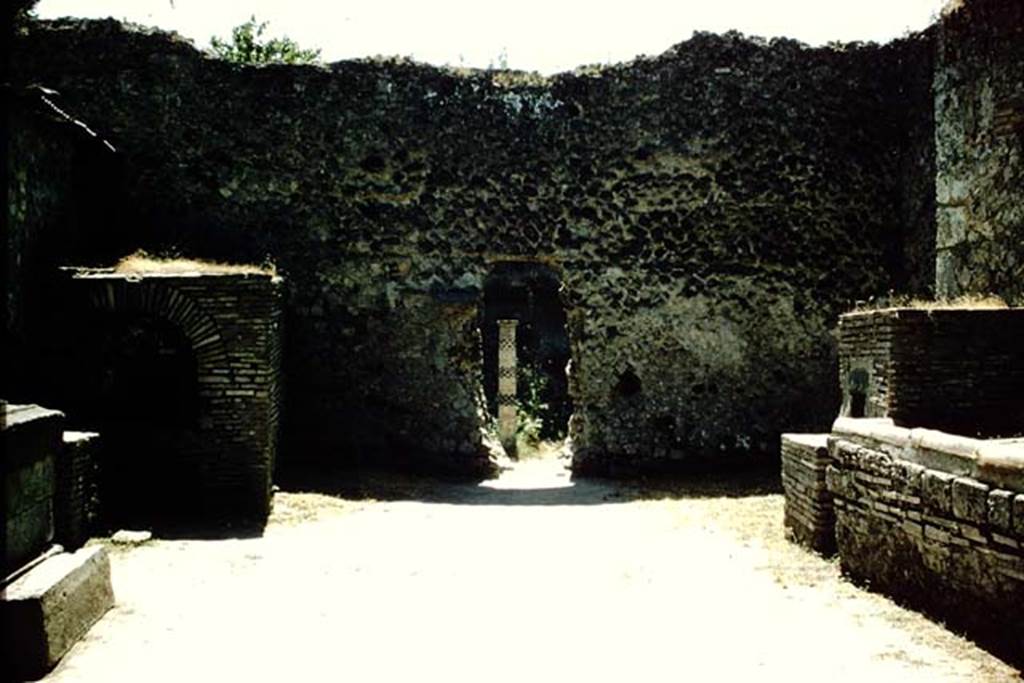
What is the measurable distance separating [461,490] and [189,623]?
569 centimetres

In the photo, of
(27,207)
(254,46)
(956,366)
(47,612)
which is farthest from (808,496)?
(254,46)

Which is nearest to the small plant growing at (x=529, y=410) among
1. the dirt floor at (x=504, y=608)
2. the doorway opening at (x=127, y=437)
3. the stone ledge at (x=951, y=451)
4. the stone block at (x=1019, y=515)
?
the dirt floor at (x=504, y=608)

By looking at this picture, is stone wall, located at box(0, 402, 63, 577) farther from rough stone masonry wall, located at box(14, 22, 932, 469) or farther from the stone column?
the stone column

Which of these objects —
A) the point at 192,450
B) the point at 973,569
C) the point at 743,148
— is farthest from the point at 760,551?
the point at 743,148

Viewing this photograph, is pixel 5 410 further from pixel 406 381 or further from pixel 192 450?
pixel 406 381

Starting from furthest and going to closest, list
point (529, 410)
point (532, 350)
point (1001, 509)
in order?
1. point (532, 350)
2. point (529, 410)
3. point (1001, 509)

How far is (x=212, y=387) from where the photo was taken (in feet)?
28.0

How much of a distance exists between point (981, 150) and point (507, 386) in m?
10.5

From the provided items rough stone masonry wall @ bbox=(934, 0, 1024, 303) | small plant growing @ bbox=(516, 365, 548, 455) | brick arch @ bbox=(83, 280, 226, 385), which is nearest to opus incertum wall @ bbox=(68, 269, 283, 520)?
brick arch @ bbox=(83, 280, 226, 385)

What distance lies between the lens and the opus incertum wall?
27.9ft

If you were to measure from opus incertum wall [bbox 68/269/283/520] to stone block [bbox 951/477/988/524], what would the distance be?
20.0 feet

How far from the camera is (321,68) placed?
11.6 m

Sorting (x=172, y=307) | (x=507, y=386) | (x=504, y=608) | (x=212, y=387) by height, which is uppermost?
(x=172, y=307)

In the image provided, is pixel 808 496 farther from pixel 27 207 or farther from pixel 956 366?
pixel 27 207
